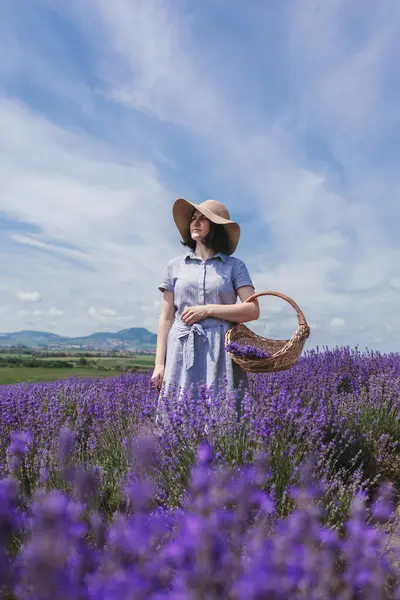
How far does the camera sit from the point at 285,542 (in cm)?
88

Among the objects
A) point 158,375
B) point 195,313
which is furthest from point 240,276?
point 158,375

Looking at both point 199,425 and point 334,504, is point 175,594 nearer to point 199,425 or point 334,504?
point 334,504

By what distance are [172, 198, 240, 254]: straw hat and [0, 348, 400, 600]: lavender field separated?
0.98 m

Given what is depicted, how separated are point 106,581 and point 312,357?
5.82 m

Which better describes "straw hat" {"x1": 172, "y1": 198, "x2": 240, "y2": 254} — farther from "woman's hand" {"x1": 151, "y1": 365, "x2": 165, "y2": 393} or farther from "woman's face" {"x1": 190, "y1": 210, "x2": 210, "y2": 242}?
"woman's hand" {"x1": 151, "y1": 365, "x2": 165, "y2": 393}

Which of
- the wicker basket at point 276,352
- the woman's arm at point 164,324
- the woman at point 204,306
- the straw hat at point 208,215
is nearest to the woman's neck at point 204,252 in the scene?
the woman at point 204,306

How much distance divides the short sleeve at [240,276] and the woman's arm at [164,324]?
414mm

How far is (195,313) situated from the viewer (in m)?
2.97

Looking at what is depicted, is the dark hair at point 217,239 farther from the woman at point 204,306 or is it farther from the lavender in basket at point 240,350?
the lavender in basket at point 240,350

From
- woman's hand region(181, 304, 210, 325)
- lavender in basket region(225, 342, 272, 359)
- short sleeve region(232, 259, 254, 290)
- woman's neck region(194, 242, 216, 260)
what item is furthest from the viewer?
woman's neck region(194, 242, 216, 260)

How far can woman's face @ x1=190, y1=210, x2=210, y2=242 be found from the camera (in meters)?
3.16

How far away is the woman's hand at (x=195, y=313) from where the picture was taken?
9.74ft

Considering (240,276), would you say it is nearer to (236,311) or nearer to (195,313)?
(236,311)

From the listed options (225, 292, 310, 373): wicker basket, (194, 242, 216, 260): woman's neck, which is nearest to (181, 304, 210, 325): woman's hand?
(225, 292, 310, 373): wicker basket
